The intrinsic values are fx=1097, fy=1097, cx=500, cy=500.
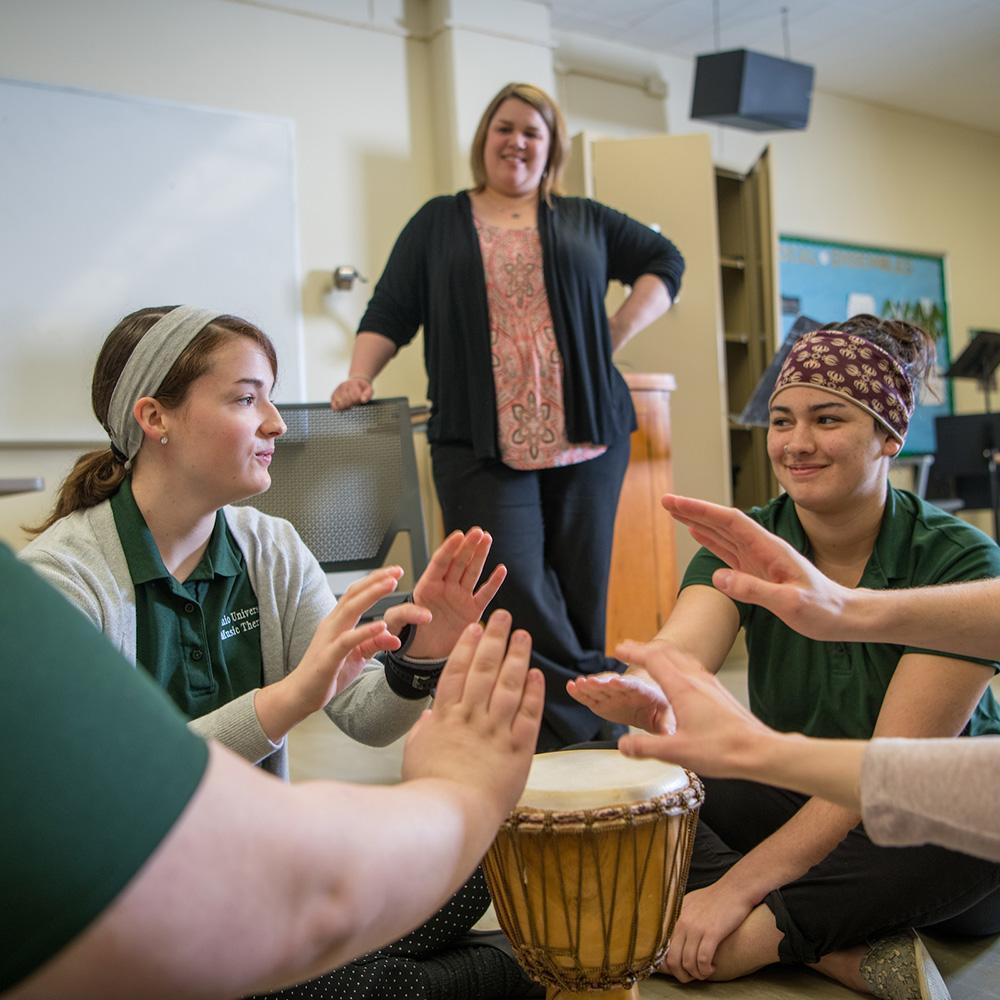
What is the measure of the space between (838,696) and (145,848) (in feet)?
4.51

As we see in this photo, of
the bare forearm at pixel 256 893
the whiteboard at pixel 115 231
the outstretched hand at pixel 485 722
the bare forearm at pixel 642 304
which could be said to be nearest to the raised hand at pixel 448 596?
the outstretched hand at pixel 485 722

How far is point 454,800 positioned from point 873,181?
6.91m

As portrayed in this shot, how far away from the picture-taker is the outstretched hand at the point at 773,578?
3.85ft

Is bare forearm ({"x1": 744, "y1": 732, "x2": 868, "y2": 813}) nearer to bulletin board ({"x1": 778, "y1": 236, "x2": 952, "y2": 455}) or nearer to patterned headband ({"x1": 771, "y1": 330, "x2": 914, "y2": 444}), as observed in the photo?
patterned headband ({"x1": 771, "y1": 330, "x2": 914, "y2": 444})

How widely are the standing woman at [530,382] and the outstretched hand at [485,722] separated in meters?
1.81

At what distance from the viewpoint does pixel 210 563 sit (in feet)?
5.31

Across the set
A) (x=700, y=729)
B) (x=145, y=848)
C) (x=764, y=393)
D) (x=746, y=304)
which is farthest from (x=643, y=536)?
(x=145, y=848)

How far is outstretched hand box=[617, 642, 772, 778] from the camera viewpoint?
36.6 inches

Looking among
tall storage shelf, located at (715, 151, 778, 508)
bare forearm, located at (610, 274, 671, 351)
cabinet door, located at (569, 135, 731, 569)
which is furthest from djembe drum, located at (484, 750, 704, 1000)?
tall storage shelf, located at (715, 151, 778, 508)

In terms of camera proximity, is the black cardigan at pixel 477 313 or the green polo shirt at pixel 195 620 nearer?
the green polo shirt at pixel 195 620

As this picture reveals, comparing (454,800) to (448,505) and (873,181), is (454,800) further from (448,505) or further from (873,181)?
(873,181)

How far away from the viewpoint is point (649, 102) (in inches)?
232

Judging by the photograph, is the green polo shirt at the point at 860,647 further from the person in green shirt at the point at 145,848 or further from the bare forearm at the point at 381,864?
the person in green shirt at the point at 145,848

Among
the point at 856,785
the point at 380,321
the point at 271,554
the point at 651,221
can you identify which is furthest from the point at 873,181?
the point at 856,785
